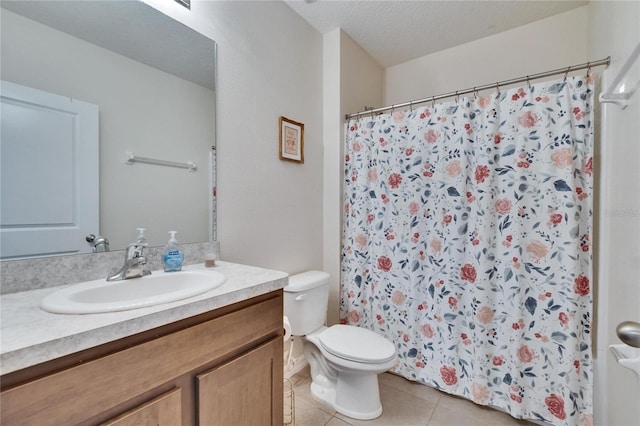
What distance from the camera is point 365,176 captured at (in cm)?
205

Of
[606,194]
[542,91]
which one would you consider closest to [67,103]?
[542,91]

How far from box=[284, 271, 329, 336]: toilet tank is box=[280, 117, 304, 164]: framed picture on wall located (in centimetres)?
79

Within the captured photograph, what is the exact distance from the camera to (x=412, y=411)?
5.22ft

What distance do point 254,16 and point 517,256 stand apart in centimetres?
203

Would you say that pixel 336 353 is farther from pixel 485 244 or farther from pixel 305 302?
pixel 485 244

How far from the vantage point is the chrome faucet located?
1.01 metres

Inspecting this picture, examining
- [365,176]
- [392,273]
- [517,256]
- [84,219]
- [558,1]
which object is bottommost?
[392,273]

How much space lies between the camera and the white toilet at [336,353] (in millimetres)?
1443

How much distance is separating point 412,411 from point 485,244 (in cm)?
105

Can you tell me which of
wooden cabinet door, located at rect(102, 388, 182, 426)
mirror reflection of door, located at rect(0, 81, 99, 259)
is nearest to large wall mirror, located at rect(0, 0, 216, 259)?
mirror reflection of door, located at rect(0, 81, 99, 259)

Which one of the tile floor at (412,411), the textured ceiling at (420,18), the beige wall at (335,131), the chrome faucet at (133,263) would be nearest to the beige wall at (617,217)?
the textured ceiling at (420,18)

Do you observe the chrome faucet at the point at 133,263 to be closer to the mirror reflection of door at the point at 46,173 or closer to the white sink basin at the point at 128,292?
the white sink basin at the point at 128,292

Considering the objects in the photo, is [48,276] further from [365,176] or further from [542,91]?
[542,91]

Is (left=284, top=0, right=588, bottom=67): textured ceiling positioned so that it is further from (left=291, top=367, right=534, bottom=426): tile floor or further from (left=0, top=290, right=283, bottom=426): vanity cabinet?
(left=291, top=367, right=534, bottom=426): tile floor
